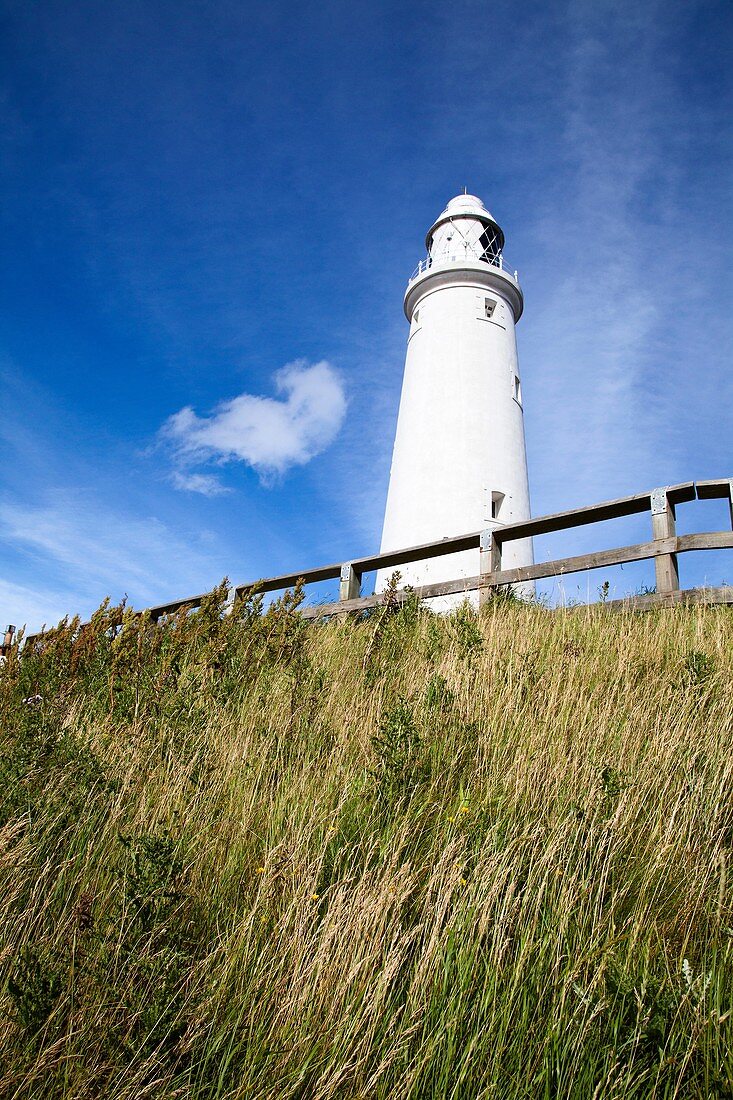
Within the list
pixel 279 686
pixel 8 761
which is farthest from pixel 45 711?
pixel 279 686

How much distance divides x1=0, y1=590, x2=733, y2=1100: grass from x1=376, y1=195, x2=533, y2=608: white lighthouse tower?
32.0ft

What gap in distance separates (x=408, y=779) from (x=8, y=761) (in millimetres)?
1938

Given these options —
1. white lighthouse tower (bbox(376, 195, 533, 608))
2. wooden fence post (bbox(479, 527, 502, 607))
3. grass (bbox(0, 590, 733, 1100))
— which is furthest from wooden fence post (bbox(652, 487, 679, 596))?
white lighthouse tower (bbox(376, 195, 533, 608))

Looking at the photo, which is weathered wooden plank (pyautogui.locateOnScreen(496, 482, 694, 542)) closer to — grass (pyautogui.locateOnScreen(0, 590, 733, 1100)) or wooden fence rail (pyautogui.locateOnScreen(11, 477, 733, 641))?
wooden fence rail (pyautogui.locateOnScreen(11, 477, 733, 641))

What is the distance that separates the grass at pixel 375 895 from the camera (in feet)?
5.95

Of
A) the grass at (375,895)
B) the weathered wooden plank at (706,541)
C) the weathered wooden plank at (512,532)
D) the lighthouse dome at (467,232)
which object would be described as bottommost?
the grass at (375,895)

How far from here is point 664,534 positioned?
6871 mm

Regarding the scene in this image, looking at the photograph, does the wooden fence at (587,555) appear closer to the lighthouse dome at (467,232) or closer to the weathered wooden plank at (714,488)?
the weathered wooden plank at (714,488)

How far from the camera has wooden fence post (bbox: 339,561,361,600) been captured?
9.26 meters

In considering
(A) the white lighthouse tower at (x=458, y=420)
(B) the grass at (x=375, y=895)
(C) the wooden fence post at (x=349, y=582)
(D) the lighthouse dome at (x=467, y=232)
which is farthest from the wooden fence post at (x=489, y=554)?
(D) the lighthouse dome at (x=467, y=232)

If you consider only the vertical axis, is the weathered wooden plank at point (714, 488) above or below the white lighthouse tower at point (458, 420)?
Answer: below

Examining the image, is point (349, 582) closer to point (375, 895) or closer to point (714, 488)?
point (714, 488)

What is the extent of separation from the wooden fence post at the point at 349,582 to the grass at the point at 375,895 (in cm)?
499

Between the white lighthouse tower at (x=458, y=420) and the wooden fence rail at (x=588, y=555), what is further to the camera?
the white lighthouse tower at (x=458, y=420)
